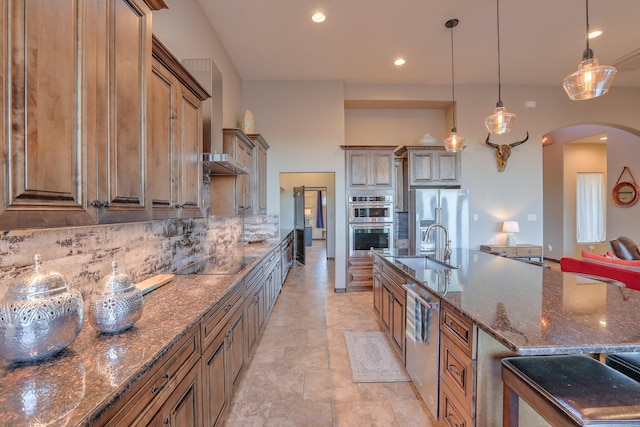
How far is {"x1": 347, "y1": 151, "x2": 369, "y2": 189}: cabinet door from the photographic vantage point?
503 centimetres

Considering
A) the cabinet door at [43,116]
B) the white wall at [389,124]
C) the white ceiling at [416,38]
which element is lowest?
the cabinet door at [43,116]

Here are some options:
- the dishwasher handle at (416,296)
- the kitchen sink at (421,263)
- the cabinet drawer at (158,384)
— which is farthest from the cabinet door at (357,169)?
the cabinet drawer at (158,384)

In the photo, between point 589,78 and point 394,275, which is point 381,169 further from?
point 589,78

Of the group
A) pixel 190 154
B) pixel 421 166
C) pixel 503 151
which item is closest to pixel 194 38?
pixel 190 154

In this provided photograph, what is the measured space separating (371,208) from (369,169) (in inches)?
27.2

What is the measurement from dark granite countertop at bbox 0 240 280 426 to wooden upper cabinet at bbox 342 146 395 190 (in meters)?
3.97

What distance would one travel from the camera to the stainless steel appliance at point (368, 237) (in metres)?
5.02

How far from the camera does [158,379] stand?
1.06 metres

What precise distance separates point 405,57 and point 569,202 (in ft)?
20.8

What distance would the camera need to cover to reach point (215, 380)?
166cm

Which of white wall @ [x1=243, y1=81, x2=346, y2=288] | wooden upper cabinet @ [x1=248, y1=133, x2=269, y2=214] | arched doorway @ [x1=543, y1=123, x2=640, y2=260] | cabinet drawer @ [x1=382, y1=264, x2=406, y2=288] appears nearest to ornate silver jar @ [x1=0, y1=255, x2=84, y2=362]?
cabinet drawer @ [x1=382, y1=264, x2=406, y2=288]

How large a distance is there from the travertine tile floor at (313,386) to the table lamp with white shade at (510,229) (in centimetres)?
307

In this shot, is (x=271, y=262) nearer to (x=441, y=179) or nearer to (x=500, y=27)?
(x=441, y=179)

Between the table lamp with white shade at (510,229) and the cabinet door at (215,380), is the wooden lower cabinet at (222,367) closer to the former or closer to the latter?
the cabinet door at (215,380)
